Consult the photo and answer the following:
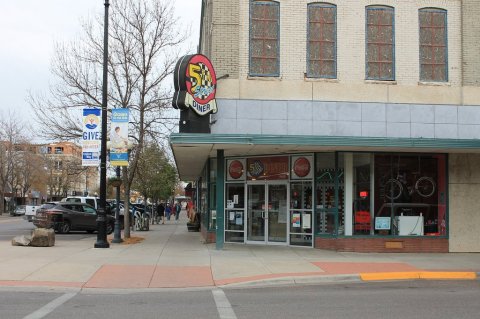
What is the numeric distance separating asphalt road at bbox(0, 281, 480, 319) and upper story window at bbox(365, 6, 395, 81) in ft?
27.9

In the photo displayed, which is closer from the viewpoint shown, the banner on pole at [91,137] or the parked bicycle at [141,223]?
the banner on pole at [91,137]

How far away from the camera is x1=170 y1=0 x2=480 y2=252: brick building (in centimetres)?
1712

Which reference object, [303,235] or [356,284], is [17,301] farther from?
[303,235]

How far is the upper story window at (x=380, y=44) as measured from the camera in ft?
58.1

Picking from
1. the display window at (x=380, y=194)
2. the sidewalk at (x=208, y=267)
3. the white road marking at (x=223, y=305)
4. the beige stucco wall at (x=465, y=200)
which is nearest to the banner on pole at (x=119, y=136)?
the sidewalk at (x=208, y=267)

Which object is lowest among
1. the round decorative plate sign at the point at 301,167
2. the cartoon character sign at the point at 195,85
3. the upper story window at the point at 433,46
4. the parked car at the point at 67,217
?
the parked car at the point at 67,217

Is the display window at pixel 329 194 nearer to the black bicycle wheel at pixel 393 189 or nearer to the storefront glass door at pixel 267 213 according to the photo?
the storefront glass door at pixel 267 213

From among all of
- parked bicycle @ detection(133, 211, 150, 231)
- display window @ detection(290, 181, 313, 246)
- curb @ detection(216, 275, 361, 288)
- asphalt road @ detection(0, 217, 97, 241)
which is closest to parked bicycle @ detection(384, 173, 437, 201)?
display window @ detection(290, 181, 313, 246)

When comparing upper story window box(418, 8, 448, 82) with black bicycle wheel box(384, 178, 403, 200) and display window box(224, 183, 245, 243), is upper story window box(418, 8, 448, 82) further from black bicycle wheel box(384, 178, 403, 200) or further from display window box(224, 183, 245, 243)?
display window box(224, 183, 245, 243)

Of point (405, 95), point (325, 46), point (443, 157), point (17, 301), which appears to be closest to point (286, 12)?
point (325, 46)

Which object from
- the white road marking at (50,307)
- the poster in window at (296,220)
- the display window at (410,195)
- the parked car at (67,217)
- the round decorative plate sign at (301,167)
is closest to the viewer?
the white road marking at (50,307)

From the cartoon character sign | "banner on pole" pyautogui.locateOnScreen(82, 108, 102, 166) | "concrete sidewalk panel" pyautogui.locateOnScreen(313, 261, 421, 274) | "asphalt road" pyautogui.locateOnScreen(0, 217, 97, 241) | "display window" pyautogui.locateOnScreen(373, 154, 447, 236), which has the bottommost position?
"asphalt road" pyautogui.locateOnScreen(0, 217, 97, 241)

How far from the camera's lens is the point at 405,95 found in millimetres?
17547

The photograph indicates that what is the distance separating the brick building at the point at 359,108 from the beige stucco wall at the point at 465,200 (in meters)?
0.03
